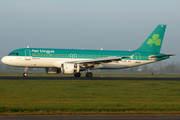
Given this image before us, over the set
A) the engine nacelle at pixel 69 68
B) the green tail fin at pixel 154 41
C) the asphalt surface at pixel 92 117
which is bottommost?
the asphalt surface at pixel 92 117

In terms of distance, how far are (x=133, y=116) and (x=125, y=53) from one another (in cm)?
3442

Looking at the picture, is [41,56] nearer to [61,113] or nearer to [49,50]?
[49,50]

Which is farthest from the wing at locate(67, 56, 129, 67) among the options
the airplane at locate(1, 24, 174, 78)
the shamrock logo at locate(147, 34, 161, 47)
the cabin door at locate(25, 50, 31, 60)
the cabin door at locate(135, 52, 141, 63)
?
the shamrock logo at locate(147, 34, 161, 47)

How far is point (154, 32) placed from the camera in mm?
48094

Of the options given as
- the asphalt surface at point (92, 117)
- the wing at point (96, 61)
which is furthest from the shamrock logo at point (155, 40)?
the asphalt surface at point (92, 117)

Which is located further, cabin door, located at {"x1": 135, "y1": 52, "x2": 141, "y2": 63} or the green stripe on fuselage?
cabin door, located at {"x1": 135, "y1": 52, "x2": 141, "y2": 63}

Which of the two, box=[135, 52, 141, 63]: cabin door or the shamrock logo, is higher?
the shamrock logo

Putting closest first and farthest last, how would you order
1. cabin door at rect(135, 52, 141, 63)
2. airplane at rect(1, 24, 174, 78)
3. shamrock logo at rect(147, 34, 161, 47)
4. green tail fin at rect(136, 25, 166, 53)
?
airplane at rect(1, 24, 174, 78), cabin door at rect(135, 52, 141, 63), green tail fin at rect(136, 25, 166, 53), shamrock logo at rect(147, 34, 161, 47)

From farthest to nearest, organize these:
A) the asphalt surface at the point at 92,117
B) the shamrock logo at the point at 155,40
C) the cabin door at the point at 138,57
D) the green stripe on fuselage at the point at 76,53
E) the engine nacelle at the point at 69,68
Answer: the shamrock logo at the point at 155,40 < the cabin door at the point at 138,57 < the green stripe on fuselage at the point at 76,53 < the engine nacelle at the point at 69,68 < the asphalt surface at the point at 92,117

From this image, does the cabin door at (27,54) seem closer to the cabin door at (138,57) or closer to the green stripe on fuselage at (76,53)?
the green stripe on fuselage at (76,53)

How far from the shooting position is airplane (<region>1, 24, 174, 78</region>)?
131ft

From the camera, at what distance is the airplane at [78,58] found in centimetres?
3984

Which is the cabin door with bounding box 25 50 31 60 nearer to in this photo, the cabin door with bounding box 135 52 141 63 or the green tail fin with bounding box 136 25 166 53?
the cabin door with bounding box 135 52 141 63

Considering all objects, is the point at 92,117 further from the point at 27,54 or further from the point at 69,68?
the point at 27,54
